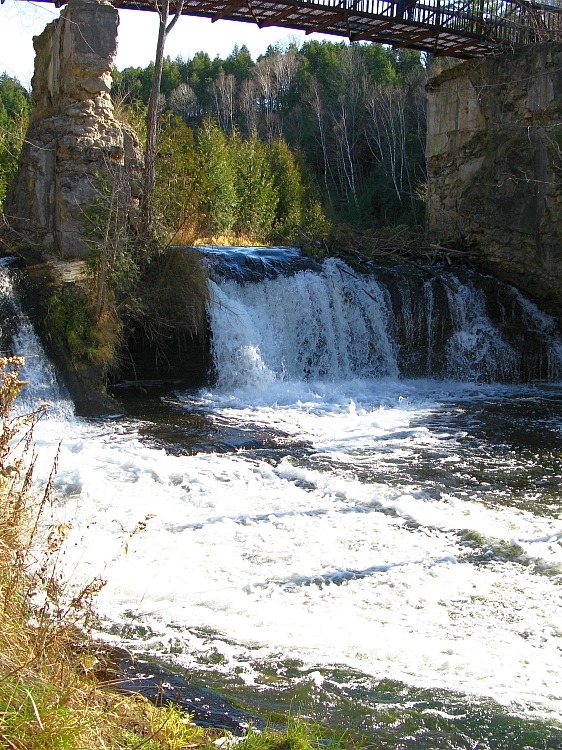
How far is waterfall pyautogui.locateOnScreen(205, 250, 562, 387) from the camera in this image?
1266cm

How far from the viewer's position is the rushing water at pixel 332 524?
13.6 feet

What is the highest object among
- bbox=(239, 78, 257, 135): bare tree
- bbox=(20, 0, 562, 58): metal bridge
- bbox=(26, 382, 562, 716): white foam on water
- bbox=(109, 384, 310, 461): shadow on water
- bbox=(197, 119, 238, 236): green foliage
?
bbox=(239, 78, 257, 135): bare tree

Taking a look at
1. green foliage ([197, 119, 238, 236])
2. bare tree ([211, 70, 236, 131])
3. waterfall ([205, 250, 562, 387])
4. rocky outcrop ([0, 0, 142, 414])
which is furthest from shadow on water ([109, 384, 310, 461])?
bare tree ([211, 70, 236, 131])

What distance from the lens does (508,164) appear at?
48.9 feet

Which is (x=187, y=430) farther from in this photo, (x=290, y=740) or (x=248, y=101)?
(x=248, y=101)

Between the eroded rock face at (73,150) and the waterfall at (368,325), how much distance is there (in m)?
2.37

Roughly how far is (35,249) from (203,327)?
2.81 m

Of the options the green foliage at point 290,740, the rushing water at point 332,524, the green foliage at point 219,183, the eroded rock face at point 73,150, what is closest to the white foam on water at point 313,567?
the rushing water at point 332,524

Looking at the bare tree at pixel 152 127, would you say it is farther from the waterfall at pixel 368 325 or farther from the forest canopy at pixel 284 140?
the waterfall at pixel 368 325

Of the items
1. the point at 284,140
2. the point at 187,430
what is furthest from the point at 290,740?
the point at 284,140

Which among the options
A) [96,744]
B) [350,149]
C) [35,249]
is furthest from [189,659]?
[350,149]

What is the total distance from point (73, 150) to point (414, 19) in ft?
23.6

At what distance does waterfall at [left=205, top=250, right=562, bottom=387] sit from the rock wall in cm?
74

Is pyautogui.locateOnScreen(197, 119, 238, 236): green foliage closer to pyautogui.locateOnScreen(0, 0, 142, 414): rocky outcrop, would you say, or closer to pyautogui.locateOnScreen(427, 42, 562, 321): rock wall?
pyautogui.locateOnScreen(427, 42, 562, 321): rock wall
